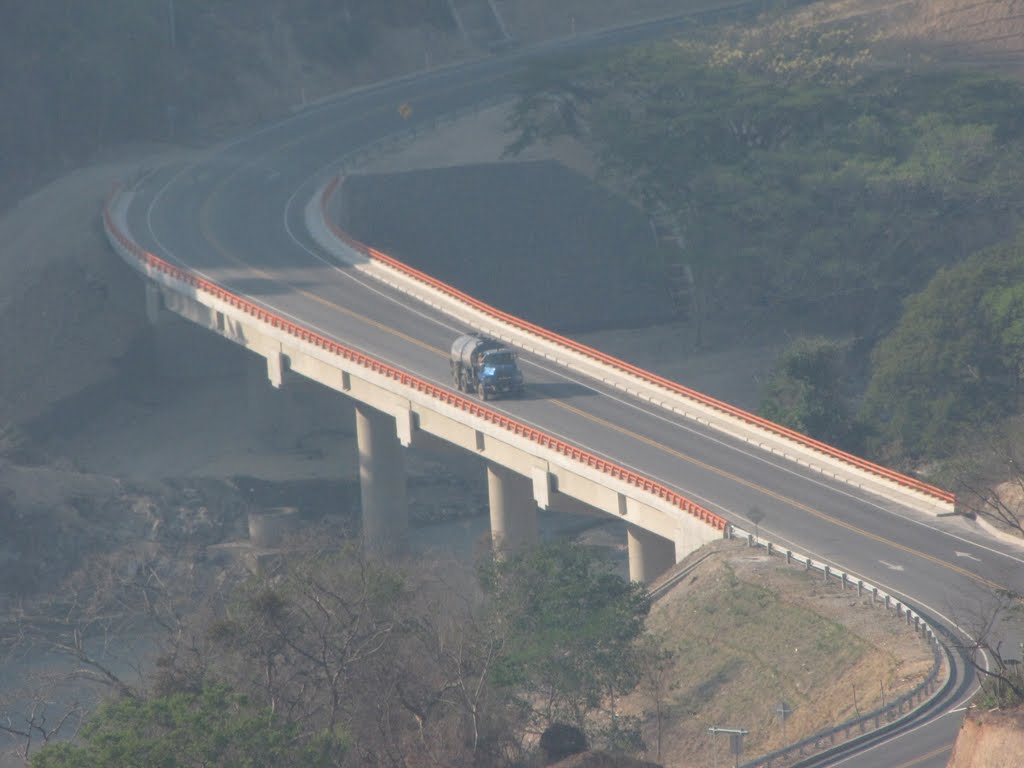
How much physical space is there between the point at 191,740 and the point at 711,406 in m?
37.7

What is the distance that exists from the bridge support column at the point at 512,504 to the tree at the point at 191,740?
34430 mm

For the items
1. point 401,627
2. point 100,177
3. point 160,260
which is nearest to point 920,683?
point 401,627

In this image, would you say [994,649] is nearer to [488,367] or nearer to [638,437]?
[638,437]

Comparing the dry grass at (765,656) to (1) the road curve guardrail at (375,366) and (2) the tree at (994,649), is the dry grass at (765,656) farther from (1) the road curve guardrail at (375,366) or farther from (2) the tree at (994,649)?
(1) the road curve guardrail at (375,366)

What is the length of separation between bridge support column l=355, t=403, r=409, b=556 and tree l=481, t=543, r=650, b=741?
26.0m

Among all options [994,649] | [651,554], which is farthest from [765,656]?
[651,554]

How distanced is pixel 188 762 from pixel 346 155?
80632mm

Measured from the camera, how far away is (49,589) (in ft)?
240

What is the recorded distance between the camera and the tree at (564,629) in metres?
45.8

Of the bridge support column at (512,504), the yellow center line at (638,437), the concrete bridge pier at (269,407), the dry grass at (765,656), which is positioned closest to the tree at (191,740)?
the dry grass at (765,656)

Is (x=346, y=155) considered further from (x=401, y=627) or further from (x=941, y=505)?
(x=401, y=627)

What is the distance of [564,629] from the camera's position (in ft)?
158

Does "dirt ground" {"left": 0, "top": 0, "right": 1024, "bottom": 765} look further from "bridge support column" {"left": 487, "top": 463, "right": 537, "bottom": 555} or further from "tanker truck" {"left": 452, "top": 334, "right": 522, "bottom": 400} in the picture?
"tanker truck" {"left": 452, "top": 334, "right": 522, "bottom": 400}

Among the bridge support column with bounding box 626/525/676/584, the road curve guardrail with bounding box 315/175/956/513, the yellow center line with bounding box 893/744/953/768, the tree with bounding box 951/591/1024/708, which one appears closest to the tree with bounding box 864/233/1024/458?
the road curve guardrail with bounding box 315/175/956/513
